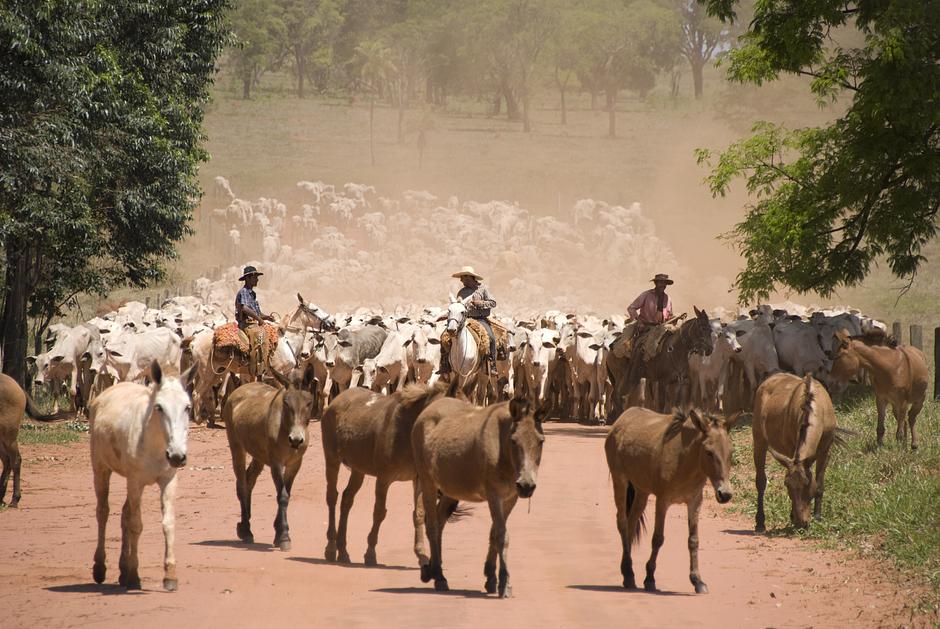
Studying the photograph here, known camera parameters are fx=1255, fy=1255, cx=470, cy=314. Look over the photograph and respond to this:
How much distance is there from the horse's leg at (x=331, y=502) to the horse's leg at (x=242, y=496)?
0.88 meters

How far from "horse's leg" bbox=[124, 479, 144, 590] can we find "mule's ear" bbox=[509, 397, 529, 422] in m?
3.02

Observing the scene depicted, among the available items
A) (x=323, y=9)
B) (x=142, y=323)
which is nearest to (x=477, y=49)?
(x=323, y=9)

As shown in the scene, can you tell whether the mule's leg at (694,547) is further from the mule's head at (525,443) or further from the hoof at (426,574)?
the hoof at (426,574)

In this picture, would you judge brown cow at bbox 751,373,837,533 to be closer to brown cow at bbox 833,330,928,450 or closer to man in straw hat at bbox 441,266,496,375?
brown cow at bbox 833,330,928,450

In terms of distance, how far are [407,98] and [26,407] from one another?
3577 inches

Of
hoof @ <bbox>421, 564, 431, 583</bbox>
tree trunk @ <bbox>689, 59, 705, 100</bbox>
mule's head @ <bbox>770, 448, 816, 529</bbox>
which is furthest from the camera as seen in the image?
tree trunk @ <bbox>689, 59, 705, 100</bbox>

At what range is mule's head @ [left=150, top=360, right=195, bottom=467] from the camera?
9.52 meters

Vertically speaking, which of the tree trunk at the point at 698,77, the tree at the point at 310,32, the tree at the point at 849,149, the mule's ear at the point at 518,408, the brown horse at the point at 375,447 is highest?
the tree at the point at 310,32

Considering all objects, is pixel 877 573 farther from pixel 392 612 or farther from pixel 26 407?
pixel 26 407

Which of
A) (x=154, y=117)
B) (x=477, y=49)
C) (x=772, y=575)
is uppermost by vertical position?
(x=477, y=49)

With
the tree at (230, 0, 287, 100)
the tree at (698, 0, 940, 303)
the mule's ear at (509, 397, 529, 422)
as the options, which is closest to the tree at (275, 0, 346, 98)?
the tree at (230, 0, 287, 100)

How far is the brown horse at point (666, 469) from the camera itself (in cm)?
984

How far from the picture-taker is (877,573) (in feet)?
35.4

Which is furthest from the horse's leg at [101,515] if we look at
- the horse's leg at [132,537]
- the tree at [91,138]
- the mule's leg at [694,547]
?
the tree at [91,138]
